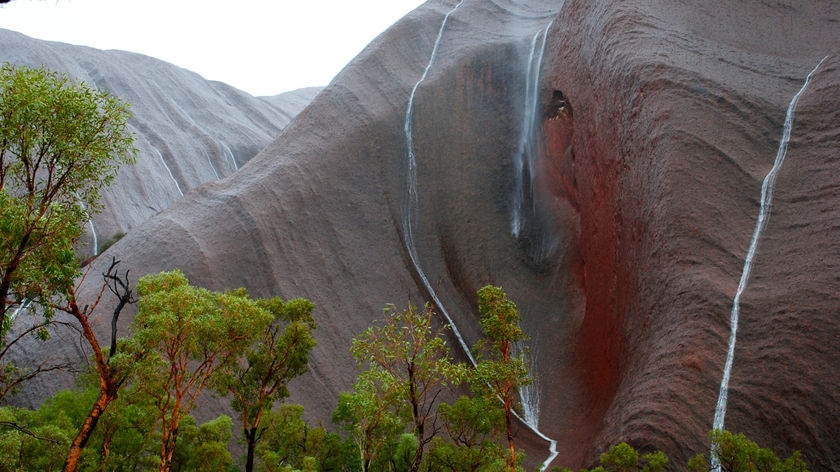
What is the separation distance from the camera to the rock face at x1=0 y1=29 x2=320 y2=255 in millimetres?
35000

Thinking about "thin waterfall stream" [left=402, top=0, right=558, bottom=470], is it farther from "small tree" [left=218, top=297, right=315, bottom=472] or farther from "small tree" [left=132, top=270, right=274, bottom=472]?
"small tree" [left=132, top=270, right=274, bottom=472]

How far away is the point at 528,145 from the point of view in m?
25.1

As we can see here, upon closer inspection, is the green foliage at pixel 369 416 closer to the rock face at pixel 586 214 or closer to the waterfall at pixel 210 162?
the rock face at pixel 586 214

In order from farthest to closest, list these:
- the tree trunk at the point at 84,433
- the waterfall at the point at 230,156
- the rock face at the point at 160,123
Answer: the waterfall at the point at 230,156, the rock face at the point at 160,123, the tree trunk at the point at 84,433

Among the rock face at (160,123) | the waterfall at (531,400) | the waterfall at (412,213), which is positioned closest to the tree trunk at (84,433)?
the waterfall at (531,400)

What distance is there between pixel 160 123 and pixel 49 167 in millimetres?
35800

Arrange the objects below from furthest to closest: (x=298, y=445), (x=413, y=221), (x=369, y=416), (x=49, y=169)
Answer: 1. (x=413, y=221)
2. (x=298, y=445)
3. (x=369, y=416)
4. (x=49, y=169)

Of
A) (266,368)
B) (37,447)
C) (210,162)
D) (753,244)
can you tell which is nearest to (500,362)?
(266,368)

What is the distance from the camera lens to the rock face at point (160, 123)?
35000mm

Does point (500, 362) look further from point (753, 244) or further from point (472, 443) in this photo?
point (753, 244)

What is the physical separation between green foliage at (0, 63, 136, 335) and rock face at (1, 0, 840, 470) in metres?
8.88

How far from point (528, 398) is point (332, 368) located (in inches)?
217

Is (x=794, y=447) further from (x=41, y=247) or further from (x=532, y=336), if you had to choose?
(x=41, y=247)

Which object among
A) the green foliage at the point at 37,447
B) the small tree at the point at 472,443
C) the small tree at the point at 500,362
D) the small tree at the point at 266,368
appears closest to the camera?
the green foliage at the point at 37,447
